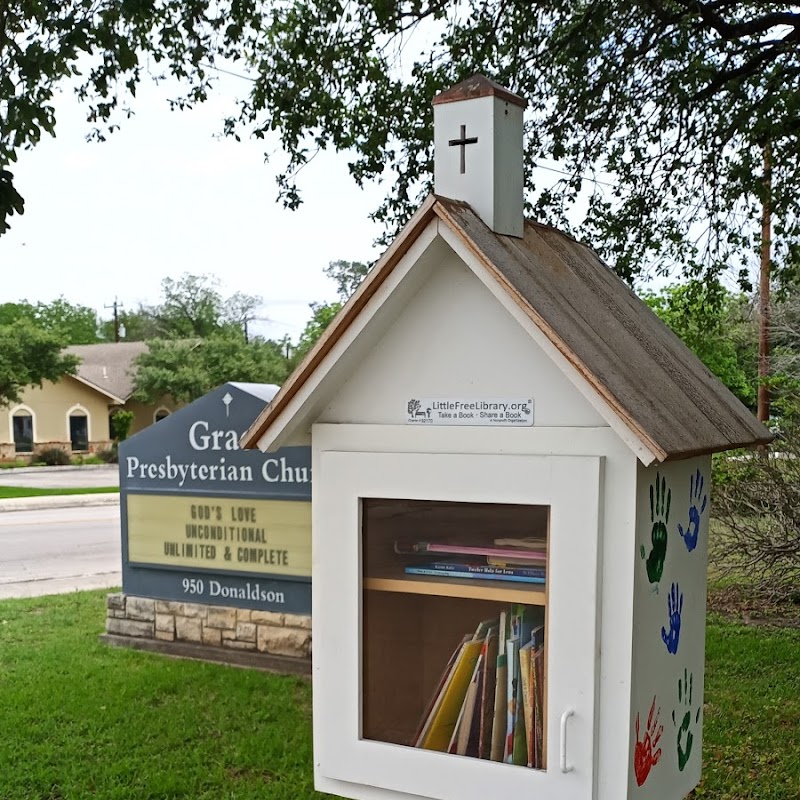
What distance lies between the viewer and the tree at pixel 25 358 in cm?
3025

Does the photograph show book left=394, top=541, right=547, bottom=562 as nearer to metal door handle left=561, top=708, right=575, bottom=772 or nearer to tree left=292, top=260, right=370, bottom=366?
metal door handle left=561, top=708, right=575, bottom=772

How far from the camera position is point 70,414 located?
117 ft

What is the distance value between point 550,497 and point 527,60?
493 cm

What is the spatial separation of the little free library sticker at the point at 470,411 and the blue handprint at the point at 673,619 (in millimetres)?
577

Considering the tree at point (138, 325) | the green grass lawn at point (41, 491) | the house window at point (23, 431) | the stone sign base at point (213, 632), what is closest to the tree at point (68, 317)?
the tree at point (138, 325)

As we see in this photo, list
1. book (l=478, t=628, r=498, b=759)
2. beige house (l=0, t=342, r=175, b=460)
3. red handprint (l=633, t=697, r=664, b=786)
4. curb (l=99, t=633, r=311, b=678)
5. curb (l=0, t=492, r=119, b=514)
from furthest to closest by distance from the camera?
beige house (l=0, t=342, r=175, b=460) → curb (l=0, t=492, r=119, b=514) → curb (l=99, t=633, r=311, b=678) → book (l=478, t=628, r=498, b=759) → red handprint (l=633, t=697, r=664, b=786)

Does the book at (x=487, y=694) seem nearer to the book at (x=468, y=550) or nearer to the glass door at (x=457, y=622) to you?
the glass door at (x=457, y=622)

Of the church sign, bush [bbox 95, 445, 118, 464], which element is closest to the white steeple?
the church sign

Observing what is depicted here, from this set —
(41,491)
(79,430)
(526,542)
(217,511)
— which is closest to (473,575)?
(526,542)

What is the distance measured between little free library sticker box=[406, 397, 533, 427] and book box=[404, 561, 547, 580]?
32cm

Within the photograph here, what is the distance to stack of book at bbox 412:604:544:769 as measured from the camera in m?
2.07

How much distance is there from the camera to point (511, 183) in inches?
86.4

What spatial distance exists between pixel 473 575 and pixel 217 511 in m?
4.95

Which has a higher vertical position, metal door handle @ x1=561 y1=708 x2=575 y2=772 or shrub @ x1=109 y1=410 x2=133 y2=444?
metal door handle @ x1=561 y1=708 x2=575 y2=772
